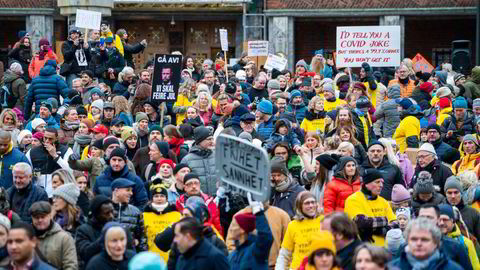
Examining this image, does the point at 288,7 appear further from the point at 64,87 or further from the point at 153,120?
the point at 153,120

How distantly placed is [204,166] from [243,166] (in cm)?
451

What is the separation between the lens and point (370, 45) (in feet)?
88.0

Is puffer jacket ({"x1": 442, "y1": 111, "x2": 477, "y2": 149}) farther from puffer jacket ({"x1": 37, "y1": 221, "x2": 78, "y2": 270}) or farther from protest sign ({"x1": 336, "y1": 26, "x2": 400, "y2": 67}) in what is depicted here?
puffer jacket ({"x1": 37, "y1": 221, "x2": 78, "y2": 270})

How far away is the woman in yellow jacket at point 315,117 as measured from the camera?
780 inches

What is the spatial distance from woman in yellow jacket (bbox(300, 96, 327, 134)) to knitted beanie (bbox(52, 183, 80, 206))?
23.1ft

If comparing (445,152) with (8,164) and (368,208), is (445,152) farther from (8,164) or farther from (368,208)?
(8,164)

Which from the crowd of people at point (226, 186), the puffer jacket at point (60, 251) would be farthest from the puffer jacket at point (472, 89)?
the puffer jacket at point (60, 251)

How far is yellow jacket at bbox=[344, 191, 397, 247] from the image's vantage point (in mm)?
13383

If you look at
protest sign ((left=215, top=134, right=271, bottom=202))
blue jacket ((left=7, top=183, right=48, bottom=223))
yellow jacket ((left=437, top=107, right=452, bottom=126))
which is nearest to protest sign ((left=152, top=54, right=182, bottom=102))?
yellow jacket ((left=437, top=107, right=452, bottom=126))

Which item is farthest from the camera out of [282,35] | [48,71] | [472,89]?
[282,35]

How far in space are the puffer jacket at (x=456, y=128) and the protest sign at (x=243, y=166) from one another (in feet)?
30.3

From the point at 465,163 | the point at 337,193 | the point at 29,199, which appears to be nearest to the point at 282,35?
the point at 465,163

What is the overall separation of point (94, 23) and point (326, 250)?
17.3m

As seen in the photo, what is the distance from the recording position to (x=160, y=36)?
44.1 metres
